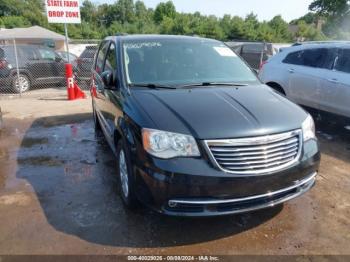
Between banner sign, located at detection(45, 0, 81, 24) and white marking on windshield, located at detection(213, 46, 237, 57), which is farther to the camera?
banner sign, located at detection(45, 0, 81, 24)

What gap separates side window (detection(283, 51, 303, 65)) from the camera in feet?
22.8

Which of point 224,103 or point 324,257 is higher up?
point 224,103

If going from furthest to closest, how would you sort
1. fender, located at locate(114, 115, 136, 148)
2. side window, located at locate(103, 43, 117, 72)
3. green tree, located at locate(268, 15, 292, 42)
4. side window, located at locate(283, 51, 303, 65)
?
green tree, located at locate(268, 15, 292, 42), side window, located at locate(283, 51, 303, 65), side window, located at locate(103, 43, 117, 72), fender, located at locate(114, 115, 136, 148)

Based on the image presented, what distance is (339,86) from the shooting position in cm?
599

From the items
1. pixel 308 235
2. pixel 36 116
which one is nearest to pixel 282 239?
pixel 308 235

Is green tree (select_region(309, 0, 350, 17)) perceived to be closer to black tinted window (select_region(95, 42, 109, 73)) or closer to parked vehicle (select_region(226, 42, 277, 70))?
parked vehicle (select_region(226, 42, 277, 70))

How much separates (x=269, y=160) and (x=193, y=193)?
716mm

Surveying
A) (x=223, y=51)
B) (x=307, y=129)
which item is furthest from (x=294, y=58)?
(x=307, y=129)

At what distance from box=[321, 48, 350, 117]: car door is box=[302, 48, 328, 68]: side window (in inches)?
11.0

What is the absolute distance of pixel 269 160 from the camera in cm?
289

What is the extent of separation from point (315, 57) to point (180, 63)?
3685mm

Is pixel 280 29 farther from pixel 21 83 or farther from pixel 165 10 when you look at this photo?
pixel 21 83

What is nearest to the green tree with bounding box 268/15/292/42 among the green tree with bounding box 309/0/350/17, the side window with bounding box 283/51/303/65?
the green tree with bounding box 309/0/350/17

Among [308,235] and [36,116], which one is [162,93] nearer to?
[308,235]
